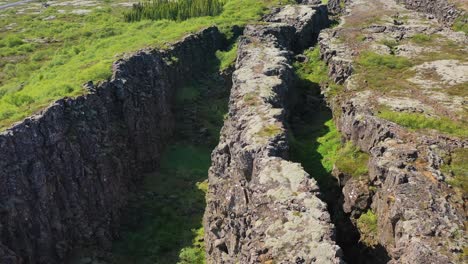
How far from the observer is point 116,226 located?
1652 inches

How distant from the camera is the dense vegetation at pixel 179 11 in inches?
3661

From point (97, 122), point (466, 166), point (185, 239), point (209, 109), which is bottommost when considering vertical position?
point (185, 239)

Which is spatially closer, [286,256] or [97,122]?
[286,256]

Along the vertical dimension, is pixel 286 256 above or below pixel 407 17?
below

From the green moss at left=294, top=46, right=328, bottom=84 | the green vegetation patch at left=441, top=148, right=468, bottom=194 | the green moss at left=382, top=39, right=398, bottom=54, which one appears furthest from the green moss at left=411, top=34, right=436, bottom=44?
the green vegetation patch at left=441, top=148, right=468, bottom=194

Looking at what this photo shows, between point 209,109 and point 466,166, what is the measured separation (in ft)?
127

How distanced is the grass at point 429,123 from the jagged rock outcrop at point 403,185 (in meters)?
0.92

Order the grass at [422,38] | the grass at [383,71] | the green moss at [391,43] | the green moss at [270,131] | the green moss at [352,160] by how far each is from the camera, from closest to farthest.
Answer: the green moss at [352,160] < the green moss at [270,131] < the grass at [383,71] < the green moss at [391,43] < the grass at [422,38]

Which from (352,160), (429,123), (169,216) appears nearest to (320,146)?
(352,160)

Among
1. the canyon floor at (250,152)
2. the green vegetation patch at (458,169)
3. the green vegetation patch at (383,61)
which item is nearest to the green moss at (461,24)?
the canyon floor at (250,152)

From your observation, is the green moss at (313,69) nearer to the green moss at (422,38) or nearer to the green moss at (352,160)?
the green moss at (422,38)

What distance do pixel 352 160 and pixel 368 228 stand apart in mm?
5801

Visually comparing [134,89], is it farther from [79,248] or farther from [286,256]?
[286,256]

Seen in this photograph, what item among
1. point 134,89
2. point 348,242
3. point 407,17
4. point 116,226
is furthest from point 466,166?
point 407,17
